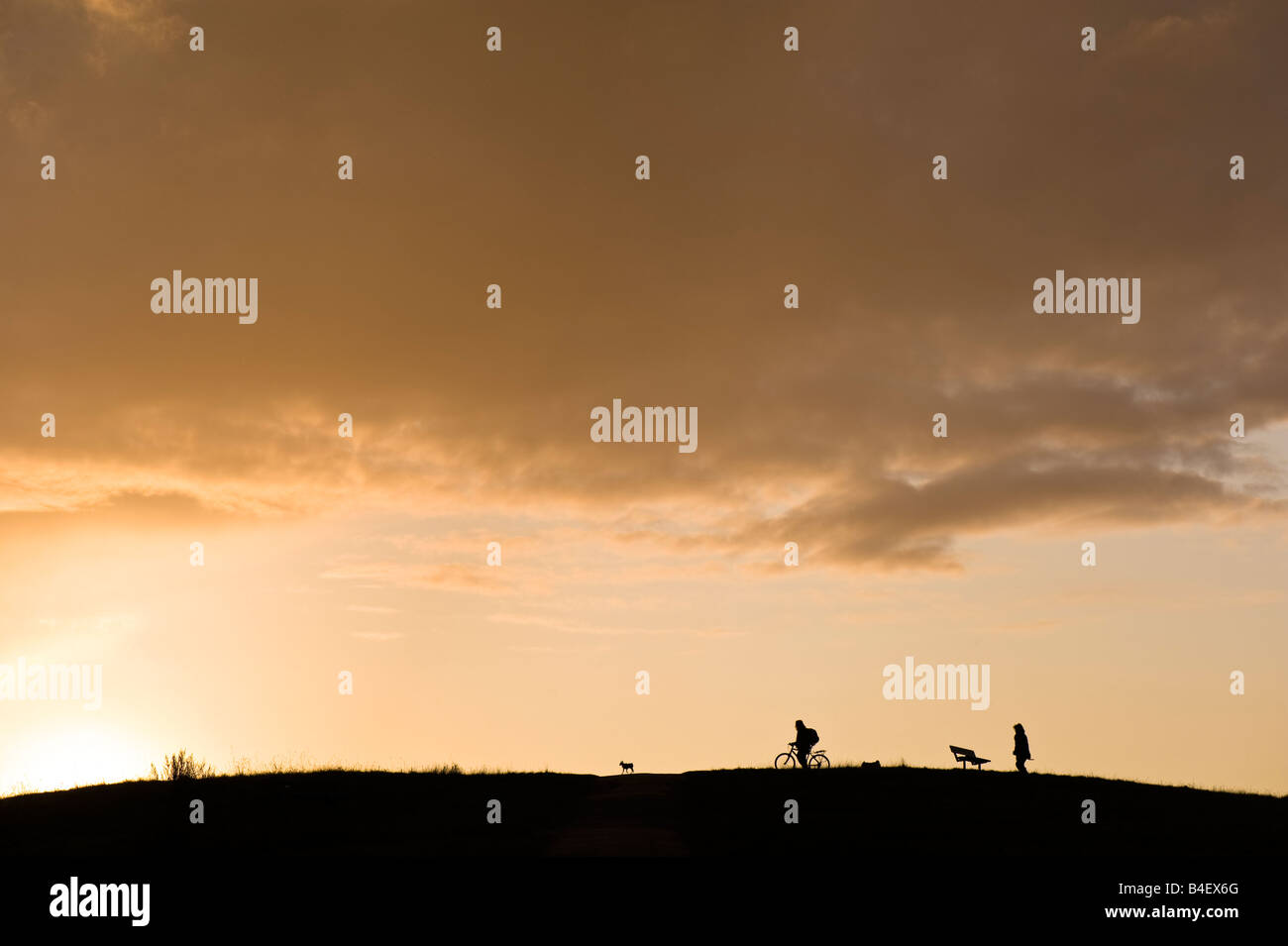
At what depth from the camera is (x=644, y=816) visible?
24344mm

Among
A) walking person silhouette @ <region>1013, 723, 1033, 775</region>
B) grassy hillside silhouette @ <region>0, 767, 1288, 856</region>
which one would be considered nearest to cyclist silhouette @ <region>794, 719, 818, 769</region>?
grassy hillside silhouette @ <region>0, 767, 1288, 856</region>

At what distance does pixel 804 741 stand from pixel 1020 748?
6841mm

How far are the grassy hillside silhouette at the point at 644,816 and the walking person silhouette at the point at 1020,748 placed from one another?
1442 millimetres

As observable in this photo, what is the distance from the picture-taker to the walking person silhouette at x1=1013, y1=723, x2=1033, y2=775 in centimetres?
3359

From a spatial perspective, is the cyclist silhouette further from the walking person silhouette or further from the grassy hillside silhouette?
the walking person silhouette

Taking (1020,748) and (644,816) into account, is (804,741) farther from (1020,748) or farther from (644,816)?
(644,816)

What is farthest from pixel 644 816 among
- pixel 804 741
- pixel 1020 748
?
pixel 1020 748

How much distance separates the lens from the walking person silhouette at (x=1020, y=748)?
1323 inches

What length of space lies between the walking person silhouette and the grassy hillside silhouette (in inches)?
56.8

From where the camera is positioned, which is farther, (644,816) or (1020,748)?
(1020,748)
